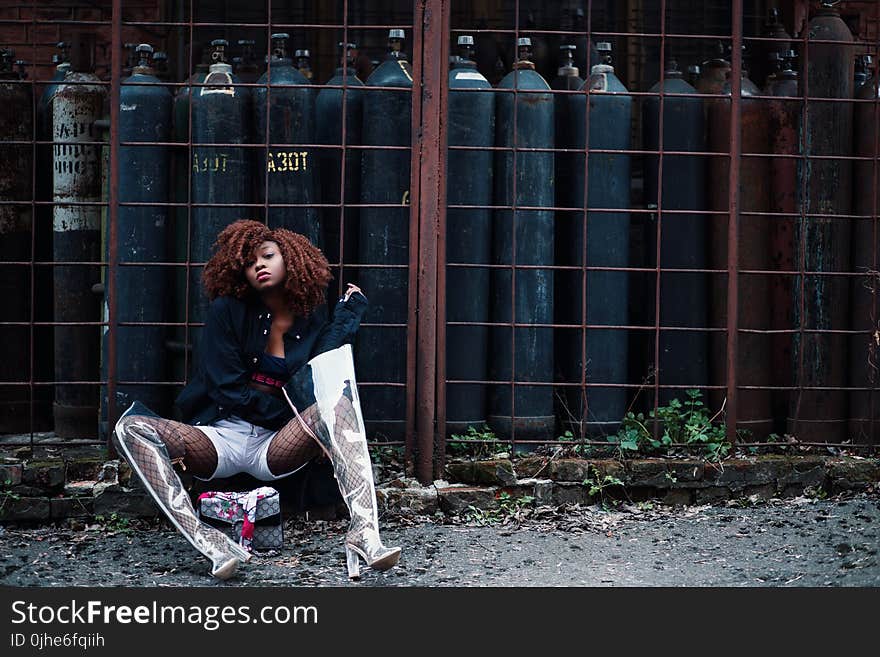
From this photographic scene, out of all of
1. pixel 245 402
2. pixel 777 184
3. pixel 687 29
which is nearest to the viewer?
pixel 245 402

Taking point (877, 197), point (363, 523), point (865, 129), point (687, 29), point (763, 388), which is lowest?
point (363, 523)

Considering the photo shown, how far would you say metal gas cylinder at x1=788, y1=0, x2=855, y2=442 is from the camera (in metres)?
5.47

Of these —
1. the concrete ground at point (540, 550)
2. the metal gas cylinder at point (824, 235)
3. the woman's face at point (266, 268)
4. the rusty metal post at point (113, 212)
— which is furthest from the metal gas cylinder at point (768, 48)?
the rusty metal post at point (113, 212)

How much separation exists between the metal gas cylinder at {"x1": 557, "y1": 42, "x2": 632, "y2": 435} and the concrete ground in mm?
559

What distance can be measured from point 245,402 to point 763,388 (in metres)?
2.55

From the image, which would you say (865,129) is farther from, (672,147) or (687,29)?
(687,29)

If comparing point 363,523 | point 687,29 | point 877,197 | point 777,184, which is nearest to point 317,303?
point 363,523

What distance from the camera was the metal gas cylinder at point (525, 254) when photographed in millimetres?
5340

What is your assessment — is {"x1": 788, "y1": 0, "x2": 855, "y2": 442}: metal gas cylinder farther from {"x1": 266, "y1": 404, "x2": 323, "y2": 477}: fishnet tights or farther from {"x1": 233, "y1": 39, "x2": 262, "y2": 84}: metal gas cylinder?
{"x1": 233, "y1": 39, "x2": 262, "y2": 84}: metal gas cylinder

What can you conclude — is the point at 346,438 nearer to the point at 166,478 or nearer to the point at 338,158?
the point at 166,478

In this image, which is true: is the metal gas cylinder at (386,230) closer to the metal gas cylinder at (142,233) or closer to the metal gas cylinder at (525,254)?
the metal gas cylinder at (525,254)

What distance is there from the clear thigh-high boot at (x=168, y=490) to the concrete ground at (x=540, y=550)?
0.15 metres

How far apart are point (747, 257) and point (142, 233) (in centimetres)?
299

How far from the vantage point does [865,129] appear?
216 inches
